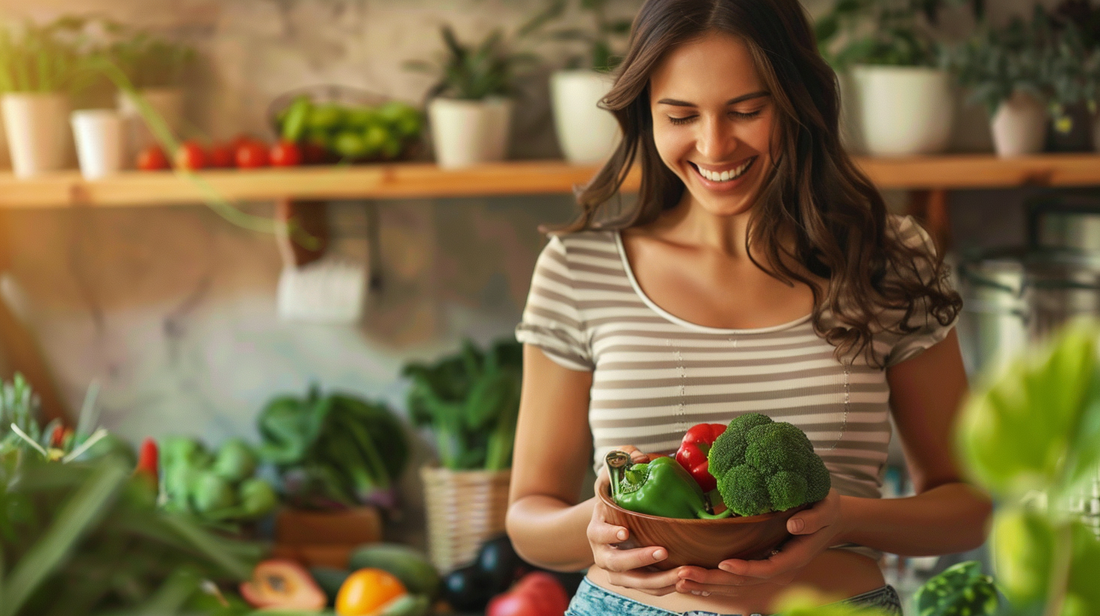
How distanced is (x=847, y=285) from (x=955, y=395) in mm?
178

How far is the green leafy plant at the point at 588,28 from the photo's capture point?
6.48 feet

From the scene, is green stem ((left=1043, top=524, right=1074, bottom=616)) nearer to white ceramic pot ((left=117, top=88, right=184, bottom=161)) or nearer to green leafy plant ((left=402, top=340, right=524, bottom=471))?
green leafy plant ((left=402, top=340, right=524, bottom=471))

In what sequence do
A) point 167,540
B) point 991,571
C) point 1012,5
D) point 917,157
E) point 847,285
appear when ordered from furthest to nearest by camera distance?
point 1012,5
point 917,157
point 991,571
point 847,285
point 167,540

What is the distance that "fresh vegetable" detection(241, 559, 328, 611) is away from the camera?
187cm

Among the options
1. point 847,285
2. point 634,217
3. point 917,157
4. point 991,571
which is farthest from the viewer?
point 917,157

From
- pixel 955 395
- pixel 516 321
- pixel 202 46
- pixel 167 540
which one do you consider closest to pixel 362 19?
pixel 202 46

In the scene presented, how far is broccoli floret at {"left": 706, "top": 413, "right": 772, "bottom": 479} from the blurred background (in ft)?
3.53

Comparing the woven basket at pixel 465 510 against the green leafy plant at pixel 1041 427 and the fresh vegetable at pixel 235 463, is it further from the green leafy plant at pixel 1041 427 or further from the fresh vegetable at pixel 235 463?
the green leafy plant at pixel 1041 427

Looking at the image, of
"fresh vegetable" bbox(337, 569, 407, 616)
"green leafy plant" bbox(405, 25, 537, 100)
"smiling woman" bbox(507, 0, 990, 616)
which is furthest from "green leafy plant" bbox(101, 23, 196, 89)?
"smiling woman" bbox(507, 0, 990, 616)

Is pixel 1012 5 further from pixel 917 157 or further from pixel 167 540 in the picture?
pixel 167 540

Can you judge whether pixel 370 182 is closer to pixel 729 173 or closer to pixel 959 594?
pixel 729 173

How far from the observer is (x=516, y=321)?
7.34 feet

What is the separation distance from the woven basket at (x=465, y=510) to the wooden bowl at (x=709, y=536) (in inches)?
45.1

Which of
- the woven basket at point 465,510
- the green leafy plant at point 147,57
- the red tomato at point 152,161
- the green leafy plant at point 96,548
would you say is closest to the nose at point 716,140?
the green leafy plant at point 96,548
